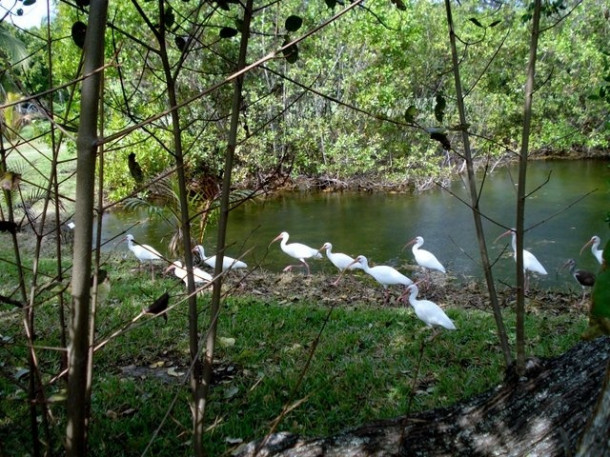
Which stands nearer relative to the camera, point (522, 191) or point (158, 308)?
point (158, 308)

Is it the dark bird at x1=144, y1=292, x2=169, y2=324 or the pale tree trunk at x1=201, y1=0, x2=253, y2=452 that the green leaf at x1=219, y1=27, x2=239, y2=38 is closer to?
the pale tree trunk at x1=201, y1=0, x2=253, y2=452

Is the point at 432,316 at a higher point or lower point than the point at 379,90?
lower

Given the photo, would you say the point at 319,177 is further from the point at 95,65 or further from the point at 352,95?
the point at 95,65

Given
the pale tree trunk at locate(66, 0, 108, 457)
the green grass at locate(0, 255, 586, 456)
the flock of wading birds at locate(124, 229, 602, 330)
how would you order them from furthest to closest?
the flock of wading birds at locate(124, 229, 602, 330) → the green grass at locate(0, 255, 586, 456) → the pale tree trunk at locate(66, 0, 108, 457)

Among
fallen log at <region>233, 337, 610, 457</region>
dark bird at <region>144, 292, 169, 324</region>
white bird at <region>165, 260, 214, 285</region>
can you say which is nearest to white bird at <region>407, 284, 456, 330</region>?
white bird at <region>165, 260, 214, 285</region>

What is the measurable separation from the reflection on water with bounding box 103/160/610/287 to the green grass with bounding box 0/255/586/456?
2.70 m

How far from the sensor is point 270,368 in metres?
3.55

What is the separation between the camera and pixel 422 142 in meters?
16.2

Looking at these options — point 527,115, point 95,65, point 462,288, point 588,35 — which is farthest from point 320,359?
point 588,35

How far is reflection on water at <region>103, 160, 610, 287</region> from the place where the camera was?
9086mm

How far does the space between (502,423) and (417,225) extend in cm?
1010

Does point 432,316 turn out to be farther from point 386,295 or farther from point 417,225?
point 417,225

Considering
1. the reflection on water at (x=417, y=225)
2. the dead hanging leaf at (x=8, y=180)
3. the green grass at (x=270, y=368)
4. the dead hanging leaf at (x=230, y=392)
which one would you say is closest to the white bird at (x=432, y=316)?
the green grass at (x=270, y=368)

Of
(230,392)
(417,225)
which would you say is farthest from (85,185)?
(417,225)
